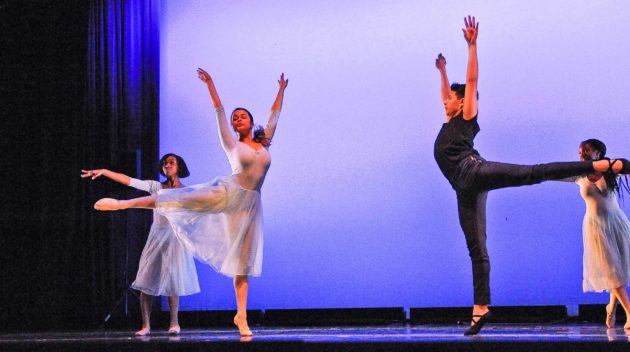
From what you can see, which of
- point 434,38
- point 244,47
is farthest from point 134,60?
point 434,38

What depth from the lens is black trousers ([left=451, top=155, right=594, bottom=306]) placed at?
3.31 metres

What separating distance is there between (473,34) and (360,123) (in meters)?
2.67

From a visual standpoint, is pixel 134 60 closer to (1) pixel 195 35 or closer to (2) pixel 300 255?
(1) pixel 195 35

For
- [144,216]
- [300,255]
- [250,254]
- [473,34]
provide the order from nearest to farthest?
1. [473,34]
2. [250,254]
3. [300,255]
4. [144,216]

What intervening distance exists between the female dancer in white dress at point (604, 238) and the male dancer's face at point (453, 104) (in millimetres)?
1557

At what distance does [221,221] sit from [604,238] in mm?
2611

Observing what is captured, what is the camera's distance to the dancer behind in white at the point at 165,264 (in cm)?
533

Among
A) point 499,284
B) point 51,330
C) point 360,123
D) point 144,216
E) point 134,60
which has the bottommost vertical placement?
point 51,330

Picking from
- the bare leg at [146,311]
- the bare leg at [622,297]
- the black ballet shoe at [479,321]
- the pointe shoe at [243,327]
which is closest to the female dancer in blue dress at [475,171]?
the black ballet shoe at [479,321]

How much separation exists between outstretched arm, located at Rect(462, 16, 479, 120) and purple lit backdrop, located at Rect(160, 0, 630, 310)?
2.39 meters

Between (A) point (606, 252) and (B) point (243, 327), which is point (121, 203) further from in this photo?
(A) point (606, 252)

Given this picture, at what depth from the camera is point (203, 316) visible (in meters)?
6.27

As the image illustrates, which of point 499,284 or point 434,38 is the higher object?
point 434,38

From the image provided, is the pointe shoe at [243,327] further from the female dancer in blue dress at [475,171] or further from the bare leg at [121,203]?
the female dancer in blue dress at [475,171]
